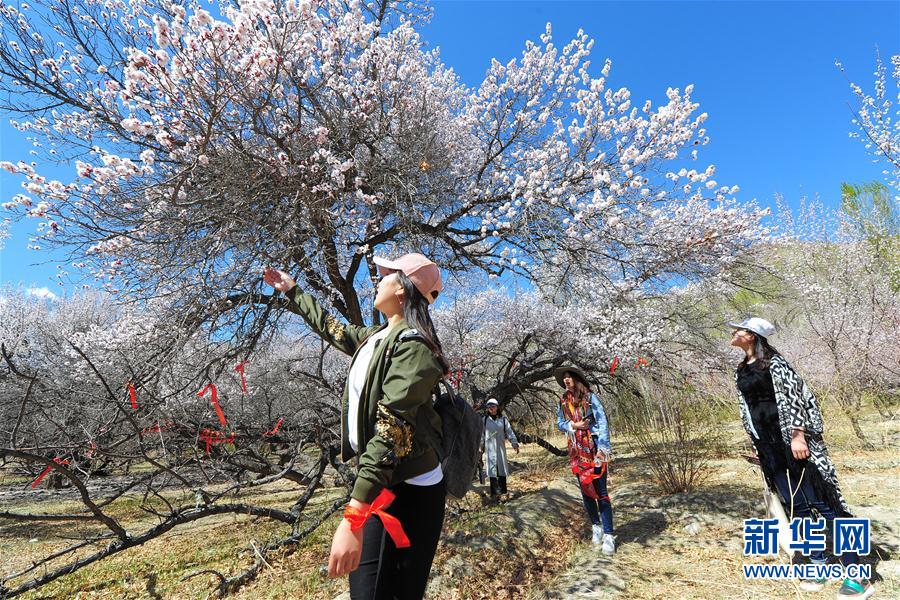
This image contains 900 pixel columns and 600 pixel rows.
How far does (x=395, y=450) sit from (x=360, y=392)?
26cm

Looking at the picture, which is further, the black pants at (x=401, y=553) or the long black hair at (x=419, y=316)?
the long black hair at (x=419, y=316)

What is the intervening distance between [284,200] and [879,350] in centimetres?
1449

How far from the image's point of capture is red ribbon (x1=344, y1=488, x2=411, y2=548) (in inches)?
→ 50.9

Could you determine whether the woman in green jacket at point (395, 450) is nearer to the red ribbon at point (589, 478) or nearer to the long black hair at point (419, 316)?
the long black hair at point (419, 316)

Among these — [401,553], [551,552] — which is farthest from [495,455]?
[401,553]

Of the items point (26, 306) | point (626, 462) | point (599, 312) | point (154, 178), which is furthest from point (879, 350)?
point (26, 306)

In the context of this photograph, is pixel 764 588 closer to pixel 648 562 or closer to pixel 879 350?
pixel 648 562

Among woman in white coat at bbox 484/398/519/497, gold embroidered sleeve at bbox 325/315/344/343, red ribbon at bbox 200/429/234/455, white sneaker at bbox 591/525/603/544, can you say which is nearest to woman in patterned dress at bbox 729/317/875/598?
white sneaker at bbox 591/525/603/544

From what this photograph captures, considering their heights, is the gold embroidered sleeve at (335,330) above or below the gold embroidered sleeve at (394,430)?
above

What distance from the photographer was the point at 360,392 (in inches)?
59.8

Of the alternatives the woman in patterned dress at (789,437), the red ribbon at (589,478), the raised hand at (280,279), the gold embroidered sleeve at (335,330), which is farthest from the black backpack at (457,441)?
the red ribbon at (589,478)

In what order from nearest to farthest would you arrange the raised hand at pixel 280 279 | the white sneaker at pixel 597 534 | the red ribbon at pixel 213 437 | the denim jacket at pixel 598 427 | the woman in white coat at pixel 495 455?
1. the raised hand at pixel 280 279
2. the denim jacket at pixel 598 427
3. the white sneaker at pixel 597 534
4. the red ribbon at pixel 213 437
5. the woman in white coat at pixel 495 455

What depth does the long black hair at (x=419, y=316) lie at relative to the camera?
1.51m

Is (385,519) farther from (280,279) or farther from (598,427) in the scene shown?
(598,427)
